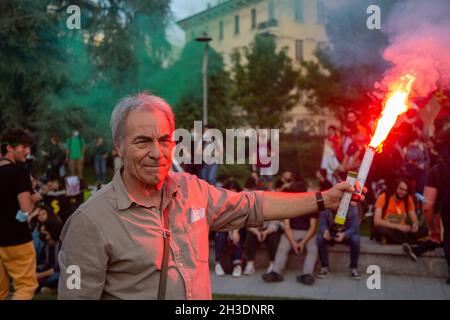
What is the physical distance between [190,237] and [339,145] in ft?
27.5

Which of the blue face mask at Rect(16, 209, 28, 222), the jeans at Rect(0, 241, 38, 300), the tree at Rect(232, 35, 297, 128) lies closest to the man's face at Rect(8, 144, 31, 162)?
the blue face mask at Rect(16, 209, 28, 222)

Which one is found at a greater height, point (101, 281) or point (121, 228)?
point (121, 228)

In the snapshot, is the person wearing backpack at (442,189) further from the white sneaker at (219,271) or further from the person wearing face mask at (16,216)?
the person wearing face mask at (16,216)

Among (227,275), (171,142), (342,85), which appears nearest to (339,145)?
(227,275)

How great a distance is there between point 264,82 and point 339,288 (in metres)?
21.3

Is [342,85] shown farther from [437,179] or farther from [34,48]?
[437,179]

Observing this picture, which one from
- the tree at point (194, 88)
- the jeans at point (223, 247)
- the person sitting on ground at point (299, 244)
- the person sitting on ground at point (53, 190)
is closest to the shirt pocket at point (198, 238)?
the person sitting on ground at point (299, 244)

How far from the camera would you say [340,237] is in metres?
7.62

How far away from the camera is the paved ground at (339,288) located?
6.74 m

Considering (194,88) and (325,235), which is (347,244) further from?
(194,88)

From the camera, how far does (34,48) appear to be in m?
19.0

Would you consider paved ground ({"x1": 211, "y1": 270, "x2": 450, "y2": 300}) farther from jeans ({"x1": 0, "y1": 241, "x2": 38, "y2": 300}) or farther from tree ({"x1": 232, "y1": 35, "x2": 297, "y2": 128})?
tree ({"x1": 232, "y1": 35, "x2": 297, "y2": 128})

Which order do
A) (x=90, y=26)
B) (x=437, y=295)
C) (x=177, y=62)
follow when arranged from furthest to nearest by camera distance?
(x=177, y=62), (x=90, y=26), (x=437, y=295)

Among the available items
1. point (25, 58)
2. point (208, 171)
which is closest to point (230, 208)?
point (208, 171)
